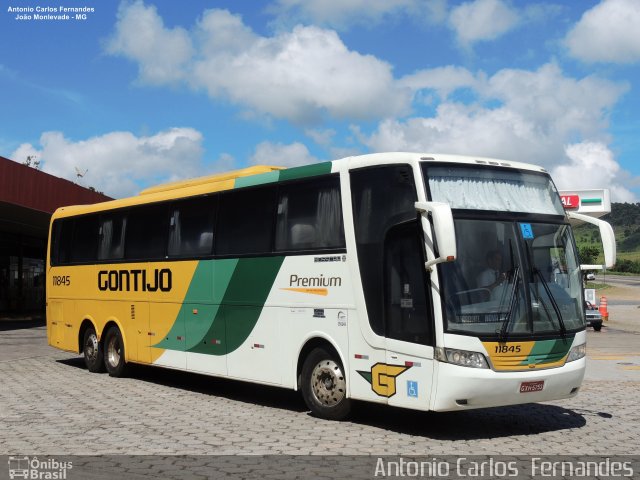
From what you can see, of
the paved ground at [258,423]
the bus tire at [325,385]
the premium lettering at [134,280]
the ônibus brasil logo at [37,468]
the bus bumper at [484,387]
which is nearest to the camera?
the ônibus brasil logo at [37,468]

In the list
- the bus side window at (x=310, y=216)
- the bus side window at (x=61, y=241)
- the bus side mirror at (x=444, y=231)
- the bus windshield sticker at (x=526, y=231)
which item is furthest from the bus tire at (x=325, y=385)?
the bus side window at (x=61, y=241)

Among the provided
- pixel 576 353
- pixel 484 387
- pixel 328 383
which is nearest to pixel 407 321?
pixel 484 387

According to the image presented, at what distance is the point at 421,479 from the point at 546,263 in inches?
139

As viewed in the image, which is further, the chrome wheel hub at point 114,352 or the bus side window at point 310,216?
the chrome wheel hub at point 114,352

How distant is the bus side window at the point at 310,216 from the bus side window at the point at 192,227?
75.1 inches

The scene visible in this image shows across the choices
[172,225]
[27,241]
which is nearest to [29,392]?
[172,225]

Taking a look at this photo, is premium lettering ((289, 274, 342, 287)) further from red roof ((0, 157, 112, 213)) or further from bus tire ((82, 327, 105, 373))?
red roof ((0, 157, 112, 213))

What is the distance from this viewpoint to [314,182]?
411 inches

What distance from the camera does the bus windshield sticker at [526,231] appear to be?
9.12 m

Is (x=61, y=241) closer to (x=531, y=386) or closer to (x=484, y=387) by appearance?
(x=484, y=387)

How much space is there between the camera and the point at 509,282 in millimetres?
8750

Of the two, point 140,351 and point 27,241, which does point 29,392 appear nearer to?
point 140,351

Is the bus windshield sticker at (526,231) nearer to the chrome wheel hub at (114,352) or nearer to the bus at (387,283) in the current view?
the bus at (387,283)

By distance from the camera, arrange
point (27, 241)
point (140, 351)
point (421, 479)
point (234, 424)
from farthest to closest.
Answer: point (27, 241), point (140, 351), point (234, 424), point (421, 479)
